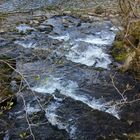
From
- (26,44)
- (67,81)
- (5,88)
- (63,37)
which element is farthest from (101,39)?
(5,88)

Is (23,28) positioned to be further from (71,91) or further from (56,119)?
(56,119)

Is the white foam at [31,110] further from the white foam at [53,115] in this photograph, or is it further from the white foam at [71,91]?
the white foam at [71,91]

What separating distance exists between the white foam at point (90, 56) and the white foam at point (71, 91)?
118cm

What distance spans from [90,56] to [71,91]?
1872 millimetres

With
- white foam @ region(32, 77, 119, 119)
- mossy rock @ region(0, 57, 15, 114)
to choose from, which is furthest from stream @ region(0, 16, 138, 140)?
mossy rock @ region(0, 57, 15, 114)

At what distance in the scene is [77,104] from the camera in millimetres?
7105

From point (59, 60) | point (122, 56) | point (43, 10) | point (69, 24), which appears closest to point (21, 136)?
point (59, 60)

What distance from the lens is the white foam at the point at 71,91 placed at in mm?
6973

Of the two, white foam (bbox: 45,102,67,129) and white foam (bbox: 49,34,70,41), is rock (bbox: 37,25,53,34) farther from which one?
white foam (bbox: 45,102,67,129)

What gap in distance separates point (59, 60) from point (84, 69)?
2.17 ft

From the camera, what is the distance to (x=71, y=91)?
761 centimetres

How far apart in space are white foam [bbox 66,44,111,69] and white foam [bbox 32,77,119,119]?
1.18 metres

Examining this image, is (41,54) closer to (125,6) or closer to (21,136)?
(125,6)

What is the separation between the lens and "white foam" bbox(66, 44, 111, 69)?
8.90 meters
